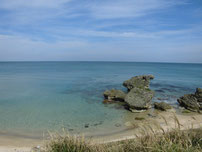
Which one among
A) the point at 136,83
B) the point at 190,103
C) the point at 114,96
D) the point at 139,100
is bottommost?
the point at 190,103

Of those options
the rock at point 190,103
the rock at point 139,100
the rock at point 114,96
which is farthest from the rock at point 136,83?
the rock at point 139,100

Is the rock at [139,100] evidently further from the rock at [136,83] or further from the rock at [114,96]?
the rock at [136,83]

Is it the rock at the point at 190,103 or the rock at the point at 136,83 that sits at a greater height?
the rock at the point at 136,83

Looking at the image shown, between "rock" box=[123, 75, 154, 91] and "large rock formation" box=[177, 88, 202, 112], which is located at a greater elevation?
"rock" box=[123, 75, 154, 91]

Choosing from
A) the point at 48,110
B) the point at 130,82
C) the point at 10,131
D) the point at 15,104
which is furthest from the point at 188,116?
the point at 15,104

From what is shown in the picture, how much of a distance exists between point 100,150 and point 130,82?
23530mm

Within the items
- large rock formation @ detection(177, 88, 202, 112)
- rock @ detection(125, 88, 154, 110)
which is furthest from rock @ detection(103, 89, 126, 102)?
large rock formation @ detection(177, 88, 202, 112)

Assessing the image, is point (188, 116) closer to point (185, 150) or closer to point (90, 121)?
point (90, 121)

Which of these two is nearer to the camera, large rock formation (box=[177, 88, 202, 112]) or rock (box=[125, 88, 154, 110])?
rock (box=[125, 88, 154, 110])

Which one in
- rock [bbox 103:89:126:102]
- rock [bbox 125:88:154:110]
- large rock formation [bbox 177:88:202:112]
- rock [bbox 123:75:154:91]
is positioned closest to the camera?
rock [bbox 125:88:154:110]

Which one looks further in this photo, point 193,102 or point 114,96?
point 114,96

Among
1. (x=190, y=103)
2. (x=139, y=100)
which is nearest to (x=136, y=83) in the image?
(x=139, y=100)

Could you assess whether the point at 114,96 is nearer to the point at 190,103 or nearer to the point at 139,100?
the point at 139,100

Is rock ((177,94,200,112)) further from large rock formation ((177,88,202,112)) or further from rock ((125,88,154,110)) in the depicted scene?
rock ((125,88,154,110))
